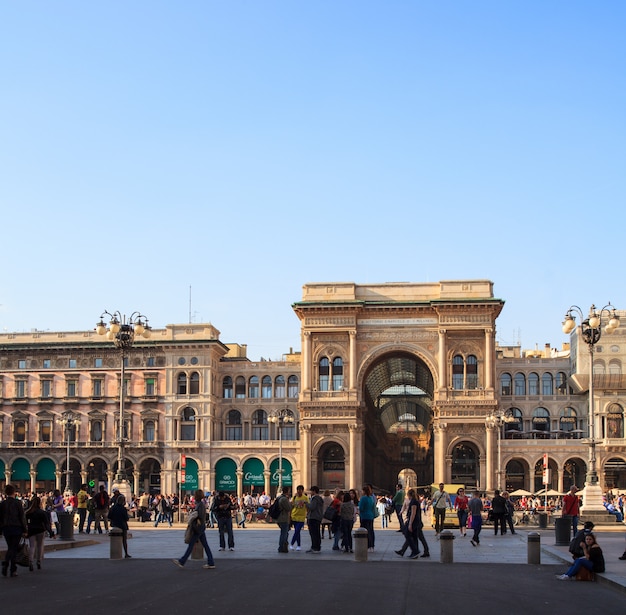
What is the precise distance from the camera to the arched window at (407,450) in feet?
486

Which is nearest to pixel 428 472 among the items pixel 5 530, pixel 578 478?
pixel 578 478

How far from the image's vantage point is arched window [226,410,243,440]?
100 meters

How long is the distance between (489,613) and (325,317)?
247 feet

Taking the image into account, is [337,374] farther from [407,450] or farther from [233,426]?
[407,450]

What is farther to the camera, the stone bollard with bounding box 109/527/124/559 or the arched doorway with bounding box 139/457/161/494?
the arched doorway with bounding box 139/457/161/494

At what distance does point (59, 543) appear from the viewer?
105 ft

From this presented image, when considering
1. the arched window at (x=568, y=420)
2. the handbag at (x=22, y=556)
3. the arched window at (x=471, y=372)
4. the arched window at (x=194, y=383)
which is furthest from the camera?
the arched window at (x=194, y=383)

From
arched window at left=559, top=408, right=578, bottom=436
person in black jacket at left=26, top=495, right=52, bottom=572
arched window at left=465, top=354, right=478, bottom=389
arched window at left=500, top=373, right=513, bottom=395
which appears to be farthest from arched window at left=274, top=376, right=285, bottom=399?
person in black jacket at left=26, top=495, right=52, bottom=572

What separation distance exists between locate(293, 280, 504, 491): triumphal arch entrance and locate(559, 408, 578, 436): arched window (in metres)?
10.3

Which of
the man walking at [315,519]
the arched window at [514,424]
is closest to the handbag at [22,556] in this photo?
the man walking at [315,519]

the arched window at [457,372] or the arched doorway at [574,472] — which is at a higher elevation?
the arched window at [457,372]

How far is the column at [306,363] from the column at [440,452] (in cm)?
1122

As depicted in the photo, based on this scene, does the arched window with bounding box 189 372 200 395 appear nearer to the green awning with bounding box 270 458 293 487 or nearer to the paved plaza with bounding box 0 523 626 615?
the green awning with bounding box 270 458 293 487

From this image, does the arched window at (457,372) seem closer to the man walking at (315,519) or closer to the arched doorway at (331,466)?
the arched doorway at (331,466)
